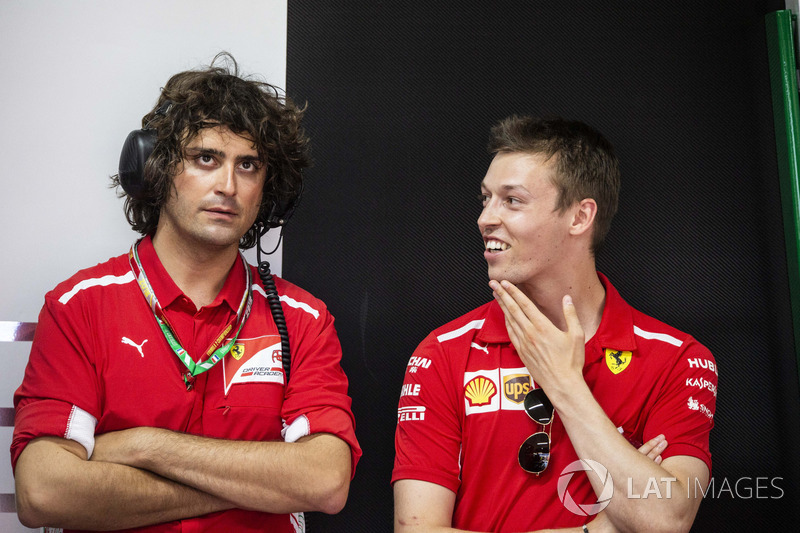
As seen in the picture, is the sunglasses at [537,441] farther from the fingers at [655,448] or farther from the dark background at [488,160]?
the dark background at [488,160]

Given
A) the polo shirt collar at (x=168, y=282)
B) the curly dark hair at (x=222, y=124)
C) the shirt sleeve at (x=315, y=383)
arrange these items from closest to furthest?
the shirt sleeve at (x=315, y=383) < the polo shirt collar at (x=168, y=282) < the curly dark hair at (x=222, y=124)

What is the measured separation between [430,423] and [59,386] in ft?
2.96

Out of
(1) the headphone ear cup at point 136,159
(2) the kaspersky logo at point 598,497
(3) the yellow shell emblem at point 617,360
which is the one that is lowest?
(2) the kaspersky logo at point 598,497

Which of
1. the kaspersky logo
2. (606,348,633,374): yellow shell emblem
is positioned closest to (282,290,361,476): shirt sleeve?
the kaspersky logo

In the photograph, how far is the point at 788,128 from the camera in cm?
229

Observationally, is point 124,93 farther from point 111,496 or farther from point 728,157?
point 728,157

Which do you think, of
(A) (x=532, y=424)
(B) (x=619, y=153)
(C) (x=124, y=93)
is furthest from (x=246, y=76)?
(A) (x=532, y=424)

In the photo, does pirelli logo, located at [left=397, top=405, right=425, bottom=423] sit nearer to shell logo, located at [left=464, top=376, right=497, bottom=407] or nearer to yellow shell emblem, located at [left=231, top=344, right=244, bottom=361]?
shell logo, located at [left=464, top=376, right=497, bottom=407]

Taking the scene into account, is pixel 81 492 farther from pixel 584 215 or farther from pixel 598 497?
pixel 584 215

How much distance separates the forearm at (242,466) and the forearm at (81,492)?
4 cm

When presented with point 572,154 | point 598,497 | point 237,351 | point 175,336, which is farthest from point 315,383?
point 572,154

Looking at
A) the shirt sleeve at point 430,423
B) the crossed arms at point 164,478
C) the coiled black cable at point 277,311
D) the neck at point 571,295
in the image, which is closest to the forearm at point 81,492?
the crossed arms at point 164,478

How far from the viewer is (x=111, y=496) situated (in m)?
1.57

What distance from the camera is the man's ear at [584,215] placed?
6.64 ft
